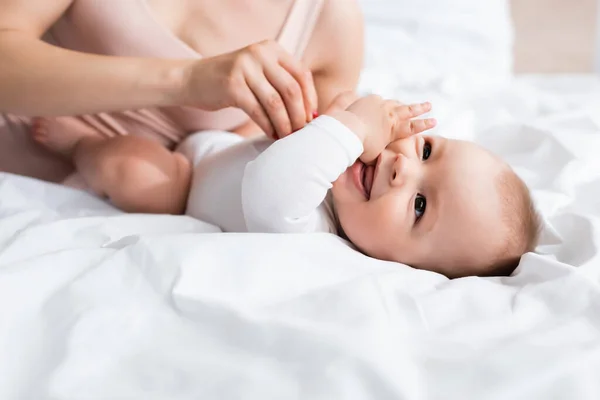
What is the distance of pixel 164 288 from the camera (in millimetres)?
690

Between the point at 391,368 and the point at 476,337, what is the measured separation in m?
0.12

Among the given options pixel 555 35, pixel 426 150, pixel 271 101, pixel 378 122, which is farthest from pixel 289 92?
pixel 555 35

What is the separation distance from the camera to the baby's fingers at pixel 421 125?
0.97 metres

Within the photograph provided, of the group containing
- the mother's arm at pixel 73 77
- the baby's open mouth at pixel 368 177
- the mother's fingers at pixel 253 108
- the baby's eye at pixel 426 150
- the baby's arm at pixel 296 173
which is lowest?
the baby's open mouth at pixel 368 177

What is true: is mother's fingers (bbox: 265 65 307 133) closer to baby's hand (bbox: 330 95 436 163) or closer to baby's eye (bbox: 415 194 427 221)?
baby's hand (bbox: 330 95 436 163)

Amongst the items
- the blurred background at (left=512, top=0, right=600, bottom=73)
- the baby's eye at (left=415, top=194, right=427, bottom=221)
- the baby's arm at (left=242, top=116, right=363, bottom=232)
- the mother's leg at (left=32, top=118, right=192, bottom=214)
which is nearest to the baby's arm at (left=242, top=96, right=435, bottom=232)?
the baby's arm at (left=242, top=116, right=363, bottom=232)

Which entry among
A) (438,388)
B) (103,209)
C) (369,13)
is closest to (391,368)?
(438,388)

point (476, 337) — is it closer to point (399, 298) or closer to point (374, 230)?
point (399, 298)

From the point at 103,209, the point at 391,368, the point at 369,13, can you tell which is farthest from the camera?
the point at 369,13

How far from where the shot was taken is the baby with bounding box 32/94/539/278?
0.88 metres

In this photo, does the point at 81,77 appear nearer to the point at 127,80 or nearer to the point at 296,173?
the point at 127,80

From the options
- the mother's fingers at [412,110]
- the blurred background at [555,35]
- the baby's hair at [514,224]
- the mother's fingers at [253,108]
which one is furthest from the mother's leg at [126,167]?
the blurred background at [555,35]

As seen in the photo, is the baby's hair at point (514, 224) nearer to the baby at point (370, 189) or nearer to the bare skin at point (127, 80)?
the baby at point (370, 189)

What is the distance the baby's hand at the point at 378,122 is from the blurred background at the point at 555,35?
186cm
